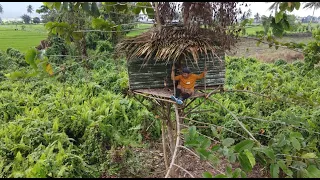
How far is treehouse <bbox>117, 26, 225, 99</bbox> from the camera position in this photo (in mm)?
2855

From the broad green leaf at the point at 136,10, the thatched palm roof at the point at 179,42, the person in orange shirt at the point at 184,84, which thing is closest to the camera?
the thatched palm roof at the point at 179,42

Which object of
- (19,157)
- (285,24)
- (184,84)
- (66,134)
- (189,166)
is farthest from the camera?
(66,134)

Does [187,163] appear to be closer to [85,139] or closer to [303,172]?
[85,139]

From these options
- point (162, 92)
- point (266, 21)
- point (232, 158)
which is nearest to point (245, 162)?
point (232, 158)

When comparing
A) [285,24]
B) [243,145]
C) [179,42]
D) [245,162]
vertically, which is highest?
[285,24]

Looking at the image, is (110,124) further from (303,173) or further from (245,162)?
(245,162)

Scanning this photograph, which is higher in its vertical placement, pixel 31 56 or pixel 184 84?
pixel 31 56

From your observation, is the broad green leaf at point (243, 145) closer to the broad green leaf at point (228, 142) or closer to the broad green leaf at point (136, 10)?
the broad green leaf at point (228, 142)

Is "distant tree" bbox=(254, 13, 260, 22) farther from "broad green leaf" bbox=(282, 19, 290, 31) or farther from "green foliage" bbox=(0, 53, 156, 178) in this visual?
"green foliage" bbox=(0, 53, 156, 178)

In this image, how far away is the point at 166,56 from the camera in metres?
3.07

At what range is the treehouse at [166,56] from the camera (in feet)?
9.37

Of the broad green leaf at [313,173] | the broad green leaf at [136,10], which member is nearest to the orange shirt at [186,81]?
the broad green leaf at [136,10]

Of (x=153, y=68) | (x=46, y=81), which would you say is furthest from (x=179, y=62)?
(x=46, y=81)

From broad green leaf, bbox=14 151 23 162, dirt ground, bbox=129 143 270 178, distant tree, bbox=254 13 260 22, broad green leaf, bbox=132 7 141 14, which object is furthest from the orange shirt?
broad green leaf, bbox=14 151 23 162
